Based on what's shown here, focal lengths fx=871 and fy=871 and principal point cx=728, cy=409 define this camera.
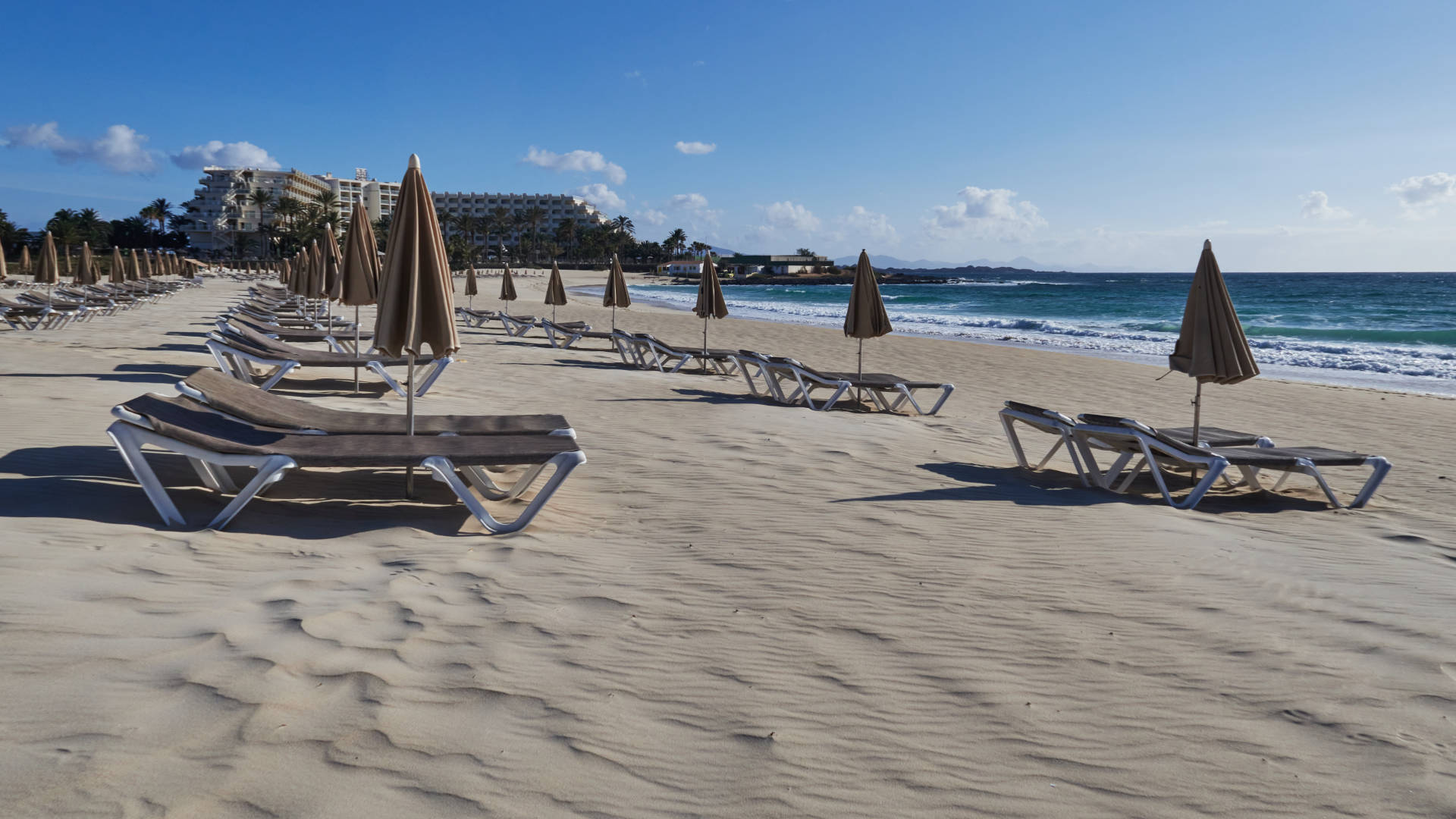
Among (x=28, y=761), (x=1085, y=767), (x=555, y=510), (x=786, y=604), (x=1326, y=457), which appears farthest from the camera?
(x=1326, y=457)

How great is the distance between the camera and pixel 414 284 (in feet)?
14.6

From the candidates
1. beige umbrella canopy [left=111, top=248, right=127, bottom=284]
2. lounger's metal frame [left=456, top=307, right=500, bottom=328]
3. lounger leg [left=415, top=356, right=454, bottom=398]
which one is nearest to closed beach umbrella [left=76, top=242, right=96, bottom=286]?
beige umbrella canopy [left=111, top=248, right=127, bottom=284]

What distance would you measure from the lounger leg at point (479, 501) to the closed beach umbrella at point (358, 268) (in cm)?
530

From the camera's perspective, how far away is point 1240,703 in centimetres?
272

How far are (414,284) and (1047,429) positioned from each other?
4341 millimetres

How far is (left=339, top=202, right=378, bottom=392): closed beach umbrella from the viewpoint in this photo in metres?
8.85

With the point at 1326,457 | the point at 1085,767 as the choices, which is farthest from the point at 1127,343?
the point at 1085,767

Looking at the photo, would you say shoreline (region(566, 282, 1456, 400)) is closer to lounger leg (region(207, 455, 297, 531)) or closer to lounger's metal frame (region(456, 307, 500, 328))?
lounger's metal frame (region(456, 307, 500, 328))

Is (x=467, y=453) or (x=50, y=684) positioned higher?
(x=467, y=453)

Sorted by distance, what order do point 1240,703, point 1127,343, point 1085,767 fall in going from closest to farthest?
1. point 1085,767
2. point 1240,703
3. point 1127,343

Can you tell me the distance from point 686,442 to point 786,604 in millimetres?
3380

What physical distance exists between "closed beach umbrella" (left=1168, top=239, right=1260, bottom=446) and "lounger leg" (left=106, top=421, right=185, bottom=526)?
5862 millimetres

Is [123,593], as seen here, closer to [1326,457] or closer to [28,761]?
[28,761]

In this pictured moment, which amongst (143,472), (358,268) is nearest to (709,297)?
(358,268)
